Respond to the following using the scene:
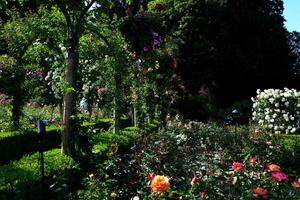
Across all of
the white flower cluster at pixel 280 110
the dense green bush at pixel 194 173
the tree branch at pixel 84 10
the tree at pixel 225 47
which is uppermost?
the tree at pixel 225 47

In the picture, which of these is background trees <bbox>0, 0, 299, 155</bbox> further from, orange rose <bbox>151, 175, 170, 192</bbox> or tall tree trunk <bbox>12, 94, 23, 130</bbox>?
orange rose <bbox>151, 175, 170, 192</bbox>

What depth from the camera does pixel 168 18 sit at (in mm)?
22906

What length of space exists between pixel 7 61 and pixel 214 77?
11.3m

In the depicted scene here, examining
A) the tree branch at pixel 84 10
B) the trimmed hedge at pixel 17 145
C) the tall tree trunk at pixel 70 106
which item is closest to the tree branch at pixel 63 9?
the tree branch at pixel 84 10

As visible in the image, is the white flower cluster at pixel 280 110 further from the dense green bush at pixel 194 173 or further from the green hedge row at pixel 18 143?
the green hedge row at pixel 18 143

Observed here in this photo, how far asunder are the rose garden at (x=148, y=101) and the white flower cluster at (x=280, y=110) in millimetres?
33

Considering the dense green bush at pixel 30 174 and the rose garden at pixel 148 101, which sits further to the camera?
the rose garden at pixel 148 101

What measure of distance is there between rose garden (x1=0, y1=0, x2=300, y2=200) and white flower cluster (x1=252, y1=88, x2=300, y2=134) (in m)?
0.03

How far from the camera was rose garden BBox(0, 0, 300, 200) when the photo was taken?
547cm

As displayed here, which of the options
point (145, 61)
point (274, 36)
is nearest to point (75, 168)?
point (145, 61)

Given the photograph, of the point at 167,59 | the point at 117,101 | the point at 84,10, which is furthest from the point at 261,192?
the point at 167,59

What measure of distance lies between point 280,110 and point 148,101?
378 centimetres

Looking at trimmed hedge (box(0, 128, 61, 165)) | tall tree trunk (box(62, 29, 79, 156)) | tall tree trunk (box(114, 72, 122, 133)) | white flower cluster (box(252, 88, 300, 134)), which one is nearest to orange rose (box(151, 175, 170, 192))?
tall tree trunk (box(62, 29, 79, 156))

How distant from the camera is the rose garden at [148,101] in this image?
5.47 m
